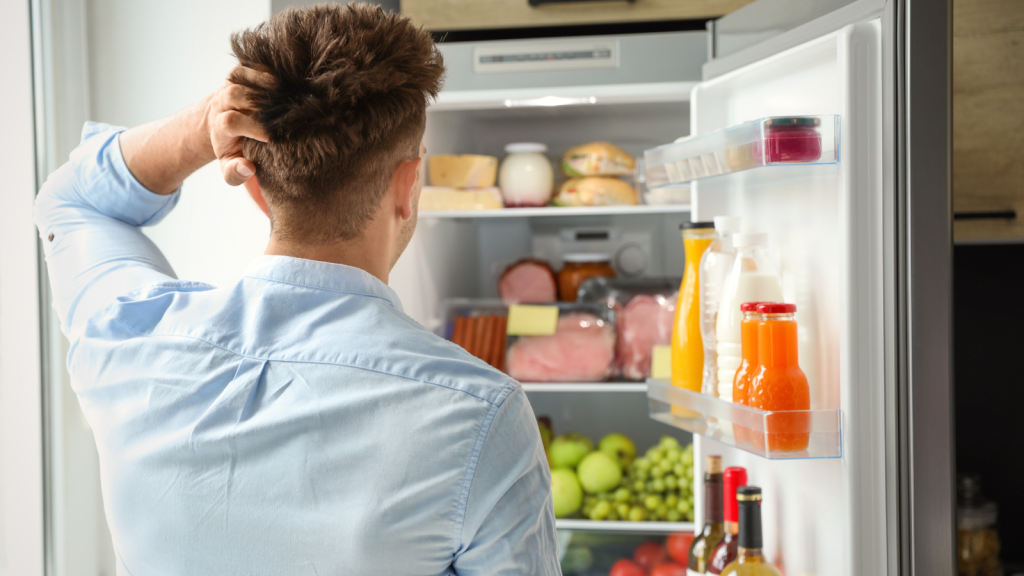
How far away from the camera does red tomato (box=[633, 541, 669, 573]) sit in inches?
65.1

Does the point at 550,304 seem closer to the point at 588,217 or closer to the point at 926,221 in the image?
the point at 588,217

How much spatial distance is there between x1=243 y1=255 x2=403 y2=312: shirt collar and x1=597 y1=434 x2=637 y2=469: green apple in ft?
4.18

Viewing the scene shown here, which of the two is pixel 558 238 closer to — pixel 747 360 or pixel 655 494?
pixel 655 494

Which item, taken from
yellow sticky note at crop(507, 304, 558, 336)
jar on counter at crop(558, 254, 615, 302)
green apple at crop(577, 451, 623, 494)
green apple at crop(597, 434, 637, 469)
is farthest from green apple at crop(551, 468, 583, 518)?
jar on counter at crop(558, 254, 615, 302)

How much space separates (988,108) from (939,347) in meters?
0.68

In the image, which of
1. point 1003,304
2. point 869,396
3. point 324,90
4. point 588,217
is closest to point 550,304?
point 588,217

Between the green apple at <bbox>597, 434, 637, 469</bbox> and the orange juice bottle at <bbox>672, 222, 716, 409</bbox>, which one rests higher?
the orange juice bottle at <bbox>672, 222, 716, 409</bbox>

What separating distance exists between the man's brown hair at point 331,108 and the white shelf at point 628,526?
118cm

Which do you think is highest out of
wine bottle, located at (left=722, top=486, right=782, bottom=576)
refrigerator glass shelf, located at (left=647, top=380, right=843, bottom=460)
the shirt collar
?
the shirt collar

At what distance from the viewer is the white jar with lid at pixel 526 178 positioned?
5.67ft

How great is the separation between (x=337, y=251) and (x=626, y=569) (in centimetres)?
127

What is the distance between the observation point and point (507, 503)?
0.55 metres

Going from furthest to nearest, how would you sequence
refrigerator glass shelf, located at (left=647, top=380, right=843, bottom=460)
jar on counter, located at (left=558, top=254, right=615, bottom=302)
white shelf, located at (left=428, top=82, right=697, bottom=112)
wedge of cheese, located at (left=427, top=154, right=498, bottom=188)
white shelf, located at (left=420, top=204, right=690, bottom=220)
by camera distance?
1. jar on counter, located at (left=558, top=254, right=615, bottom=302)
2. wedge of cheese, located at (left=427, top=154, right=498, bottom=188)
3. white shelf, located at (left=420, top=204, right=690, bottom=220)
4. white shelf, located at (left=428, top=82, right=697, bottom=112)
5. refrigerator glass shelf, located at (left=647, top=380, right=843, bottom=460)

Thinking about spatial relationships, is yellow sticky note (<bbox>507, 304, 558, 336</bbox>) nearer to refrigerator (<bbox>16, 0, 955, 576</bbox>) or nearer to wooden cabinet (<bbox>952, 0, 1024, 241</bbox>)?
refrigerator (<bbox>16, 0, 955, 576</bbox>)
